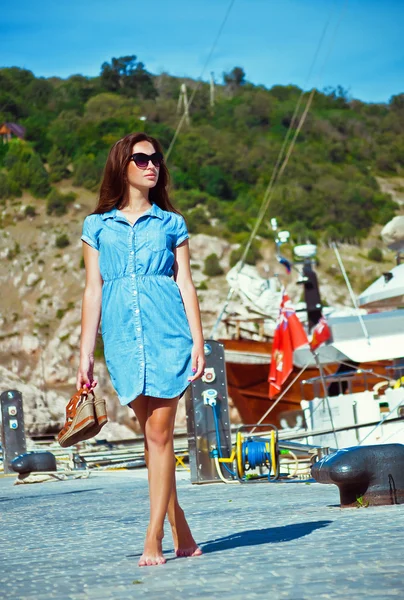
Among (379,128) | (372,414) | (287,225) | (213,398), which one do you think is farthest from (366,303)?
(379,128)

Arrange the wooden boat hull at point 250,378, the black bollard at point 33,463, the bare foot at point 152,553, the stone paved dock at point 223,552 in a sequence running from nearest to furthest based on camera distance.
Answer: the stone paved dock at point 223,552
the bare foot at point 152,553
the black bollard at point 33,463
the wooden boat hull at point 250,378

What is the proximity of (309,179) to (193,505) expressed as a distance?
9724 centimetres

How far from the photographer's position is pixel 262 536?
529cm

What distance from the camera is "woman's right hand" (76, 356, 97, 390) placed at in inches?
180

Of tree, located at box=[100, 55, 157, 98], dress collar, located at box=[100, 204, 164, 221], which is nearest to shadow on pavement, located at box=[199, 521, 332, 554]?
dress collar, located at box=[100, 204, 164, 221]

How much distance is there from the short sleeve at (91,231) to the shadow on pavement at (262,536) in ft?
4.66

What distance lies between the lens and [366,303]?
23094mm

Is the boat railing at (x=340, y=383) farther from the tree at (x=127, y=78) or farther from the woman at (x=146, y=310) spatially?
the tree at (x=127, y=78)

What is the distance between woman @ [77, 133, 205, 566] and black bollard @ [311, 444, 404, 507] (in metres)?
1.95

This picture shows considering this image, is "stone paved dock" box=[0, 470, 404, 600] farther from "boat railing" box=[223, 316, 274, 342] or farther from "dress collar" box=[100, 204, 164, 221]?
"boat railing" box=[223, 316, 274, 342]

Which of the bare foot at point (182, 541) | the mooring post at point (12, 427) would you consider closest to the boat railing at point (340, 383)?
the mooring post at point (12, 427)

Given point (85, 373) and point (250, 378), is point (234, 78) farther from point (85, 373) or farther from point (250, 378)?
A: point (85, 373)

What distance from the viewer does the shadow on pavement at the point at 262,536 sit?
4.95 meters

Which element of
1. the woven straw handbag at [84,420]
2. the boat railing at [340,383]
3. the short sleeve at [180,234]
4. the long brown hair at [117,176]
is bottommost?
the woven straw handbag at [84,420]
